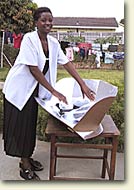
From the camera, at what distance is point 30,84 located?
2023mm

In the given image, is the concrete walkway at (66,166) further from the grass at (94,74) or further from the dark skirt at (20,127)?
the grass at (94,74)

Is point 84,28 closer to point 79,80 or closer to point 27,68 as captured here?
point 79,80

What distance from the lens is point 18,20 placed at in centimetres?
208

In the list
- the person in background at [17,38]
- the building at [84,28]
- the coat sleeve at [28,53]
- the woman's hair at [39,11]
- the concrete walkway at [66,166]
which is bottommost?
the concrete walkway at [66,166]

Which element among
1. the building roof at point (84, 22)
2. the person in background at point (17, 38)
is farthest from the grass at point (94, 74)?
the building roof at point (84, 22)

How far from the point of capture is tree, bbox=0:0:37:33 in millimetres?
2080

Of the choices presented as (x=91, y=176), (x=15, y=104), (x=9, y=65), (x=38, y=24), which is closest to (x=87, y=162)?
(x=91, y=176)

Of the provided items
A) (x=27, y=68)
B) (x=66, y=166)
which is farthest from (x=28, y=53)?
(x=66, y=166)

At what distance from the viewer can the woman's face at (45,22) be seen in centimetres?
196

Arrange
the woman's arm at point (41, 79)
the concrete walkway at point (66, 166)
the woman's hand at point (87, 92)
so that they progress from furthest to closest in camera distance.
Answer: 1. the concrete walkway at point (66, 166)
2. the woman's hand at point (87, 92)
3. the woman's arm at point (41, 79)

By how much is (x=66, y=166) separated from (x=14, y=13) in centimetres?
104

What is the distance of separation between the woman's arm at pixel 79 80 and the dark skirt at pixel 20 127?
0.77ft

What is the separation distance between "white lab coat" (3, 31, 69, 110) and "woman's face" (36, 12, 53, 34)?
0.16 ft
